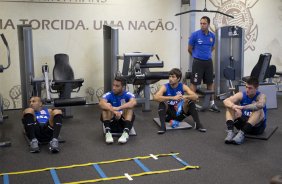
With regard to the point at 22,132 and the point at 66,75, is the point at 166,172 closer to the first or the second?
the point at 22,132

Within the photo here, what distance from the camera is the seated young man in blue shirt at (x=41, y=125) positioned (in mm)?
3922

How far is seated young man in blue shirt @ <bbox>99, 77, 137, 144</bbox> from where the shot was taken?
4352 millimetres

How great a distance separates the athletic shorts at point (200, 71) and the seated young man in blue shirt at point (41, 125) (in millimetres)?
2583

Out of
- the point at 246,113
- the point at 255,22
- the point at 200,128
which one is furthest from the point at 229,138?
the point at 255,22

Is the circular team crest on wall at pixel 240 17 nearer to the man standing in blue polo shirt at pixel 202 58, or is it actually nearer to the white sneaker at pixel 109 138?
the man standing in blue polo shirt at pixel 202 58

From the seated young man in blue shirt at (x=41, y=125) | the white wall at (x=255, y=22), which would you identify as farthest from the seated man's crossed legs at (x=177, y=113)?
the white wall at (x=255, y=22)

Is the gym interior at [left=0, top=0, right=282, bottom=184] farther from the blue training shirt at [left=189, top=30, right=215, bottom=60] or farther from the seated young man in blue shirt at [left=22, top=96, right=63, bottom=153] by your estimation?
the blue training shirt at [left=189, top=30, right=215, bottom=60]

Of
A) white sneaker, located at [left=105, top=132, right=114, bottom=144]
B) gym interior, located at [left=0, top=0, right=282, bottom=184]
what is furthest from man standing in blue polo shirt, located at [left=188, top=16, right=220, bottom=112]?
white sneaker, located at [left=105, top=132, right=114, bottom=144]

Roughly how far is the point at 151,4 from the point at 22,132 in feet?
11.4

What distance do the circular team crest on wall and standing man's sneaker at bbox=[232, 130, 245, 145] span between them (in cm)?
357

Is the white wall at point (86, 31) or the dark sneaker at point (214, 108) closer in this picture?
the dark sneaker at point (214, 108)

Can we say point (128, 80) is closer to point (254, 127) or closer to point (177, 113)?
point (177, 113)

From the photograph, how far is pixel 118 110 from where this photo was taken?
14.4ft

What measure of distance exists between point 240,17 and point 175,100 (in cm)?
360
